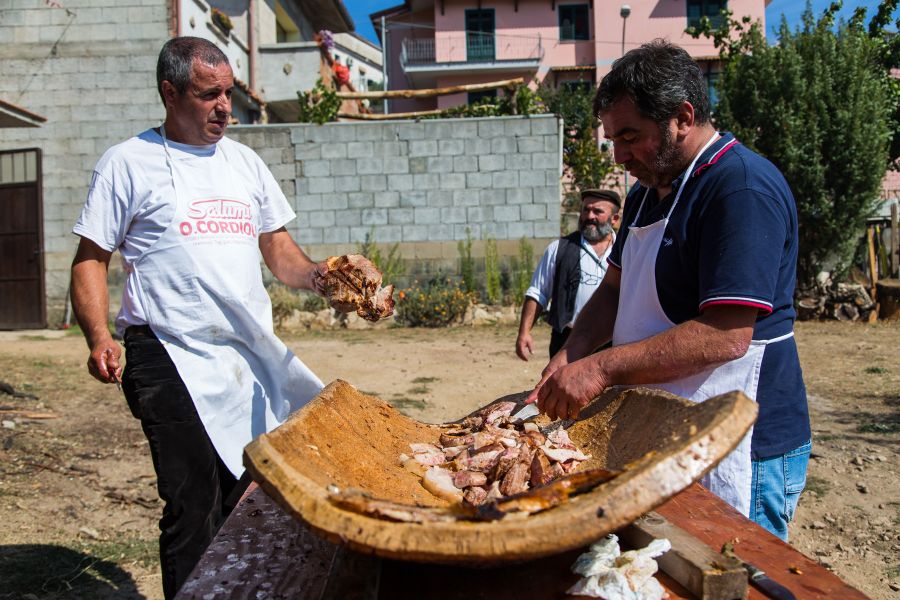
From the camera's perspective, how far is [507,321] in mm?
12359

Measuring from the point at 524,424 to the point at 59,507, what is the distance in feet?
10.6

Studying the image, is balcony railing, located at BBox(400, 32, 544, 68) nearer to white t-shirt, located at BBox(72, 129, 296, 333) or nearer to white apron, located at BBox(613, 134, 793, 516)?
white t-shirt, located at BBox(72, 129, 296, 333)

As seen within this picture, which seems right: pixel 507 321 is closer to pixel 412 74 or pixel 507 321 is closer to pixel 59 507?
pixel 59 507

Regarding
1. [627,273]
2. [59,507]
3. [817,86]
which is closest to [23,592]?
[59,507]

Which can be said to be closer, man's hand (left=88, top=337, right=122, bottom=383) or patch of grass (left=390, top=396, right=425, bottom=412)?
man's hand (left=88, top=337, right=122, bottom=383)

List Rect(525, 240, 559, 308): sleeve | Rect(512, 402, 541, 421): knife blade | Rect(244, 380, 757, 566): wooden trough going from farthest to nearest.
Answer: Rect(525, 240, 559, 308): sleeve
Rect(512, 402, 541, 421): knife blade
Rect(244, 380, 757, 566): wooden trough

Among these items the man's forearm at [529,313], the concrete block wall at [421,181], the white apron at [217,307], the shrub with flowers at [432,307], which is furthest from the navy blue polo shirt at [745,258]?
the concrete block wall at [421,181]

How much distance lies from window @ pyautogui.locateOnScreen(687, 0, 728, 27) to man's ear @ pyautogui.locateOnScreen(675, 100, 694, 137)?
30777 millimetres

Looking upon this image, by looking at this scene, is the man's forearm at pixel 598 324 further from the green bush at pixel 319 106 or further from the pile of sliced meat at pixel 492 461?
the green bush at pixel 319 106

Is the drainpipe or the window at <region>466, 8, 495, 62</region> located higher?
the window at <region>466, 8, 495, 62</region>

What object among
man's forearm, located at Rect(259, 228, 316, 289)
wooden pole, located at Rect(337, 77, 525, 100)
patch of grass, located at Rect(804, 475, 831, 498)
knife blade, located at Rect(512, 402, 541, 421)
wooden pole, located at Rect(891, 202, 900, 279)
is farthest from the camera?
wooden pole, located at Rect(891, 202, 900, 279)

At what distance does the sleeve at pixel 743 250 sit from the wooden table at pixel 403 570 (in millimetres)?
537

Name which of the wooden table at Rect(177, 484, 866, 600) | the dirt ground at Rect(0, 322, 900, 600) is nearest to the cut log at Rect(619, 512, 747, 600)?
the wooden table at Rect(177, 484, 866, 600)

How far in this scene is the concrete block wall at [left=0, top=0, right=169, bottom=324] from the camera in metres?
12.0
